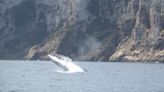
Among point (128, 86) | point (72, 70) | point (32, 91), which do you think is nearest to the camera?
point (32, 91)

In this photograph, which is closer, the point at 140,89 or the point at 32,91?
the point at 32,91

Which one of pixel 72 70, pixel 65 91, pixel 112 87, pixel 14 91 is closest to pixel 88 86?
pixel 112 87

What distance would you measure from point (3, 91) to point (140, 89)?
21.2 meters

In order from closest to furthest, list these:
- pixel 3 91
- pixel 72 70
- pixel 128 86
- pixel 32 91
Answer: pixel 3 91 < pixel 32 91 < pixel 128 86 < pixel 72 70

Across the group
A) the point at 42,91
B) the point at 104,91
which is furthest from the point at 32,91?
the point at 104,91

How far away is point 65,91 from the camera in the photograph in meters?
87.5

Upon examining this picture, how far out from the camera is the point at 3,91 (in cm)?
8012

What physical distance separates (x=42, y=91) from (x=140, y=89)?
14.6 meters

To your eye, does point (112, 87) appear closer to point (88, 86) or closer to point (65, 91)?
point (88, 86)

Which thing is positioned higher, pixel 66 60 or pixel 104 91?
pixel 104 91

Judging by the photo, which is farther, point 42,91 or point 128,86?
point 128,86

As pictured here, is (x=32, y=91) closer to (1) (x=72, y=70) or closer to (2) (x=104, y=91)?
(2) (x=104, y=91)

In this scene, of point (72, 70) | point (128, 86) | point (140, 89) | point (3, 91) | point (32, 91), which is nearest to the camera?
point (3, 91)

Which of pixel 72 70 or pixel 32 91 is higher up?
pixel 32 91
